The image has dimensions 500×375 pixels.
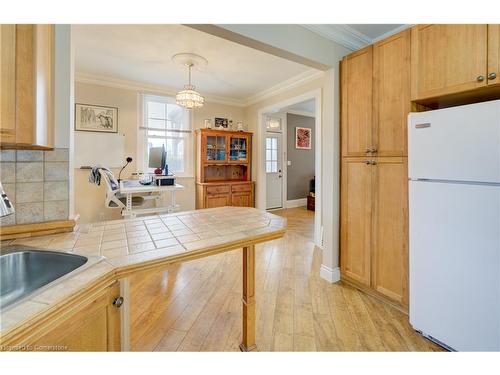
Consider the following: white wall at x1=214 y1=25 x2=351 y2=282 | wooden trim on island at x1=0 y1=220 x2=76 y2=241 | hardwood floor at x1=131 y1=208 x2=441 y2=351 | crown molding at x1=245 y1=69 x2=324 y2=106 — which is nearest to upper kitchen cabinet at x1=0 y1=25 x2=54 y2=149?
wooden trim on island at x1=0 y1=220 x2=76 y2=241

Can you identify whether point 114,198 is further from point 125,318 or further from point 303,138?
point 303,138

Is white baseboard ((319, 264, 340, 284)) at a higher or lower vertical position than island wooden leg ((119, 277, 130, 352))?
lower

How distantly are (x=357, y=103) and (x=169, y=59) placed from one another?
2.49m

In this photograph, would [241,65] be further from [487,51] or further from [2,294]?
[2,294]

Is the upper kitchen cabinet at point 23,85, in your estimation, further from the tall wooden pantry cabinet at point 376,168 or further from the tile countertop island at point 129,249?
→ the tall wooden pantry cabinet at point 376,168

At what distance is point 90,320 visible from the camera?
2.55 feet

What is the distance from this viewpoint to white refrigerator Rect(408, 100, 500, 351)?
1.23 meters

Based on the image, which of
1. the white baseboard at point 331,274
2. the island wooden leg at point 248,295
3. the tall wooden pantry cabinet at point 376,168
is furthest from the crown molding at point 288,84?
the island wooden leg at point 248,295

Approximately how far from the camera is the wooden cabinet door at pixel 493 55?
1294 millimetres

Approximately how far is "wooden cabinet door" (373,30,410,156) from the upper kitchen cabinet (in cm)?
222

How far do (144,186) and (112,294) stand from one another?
283 centimetres

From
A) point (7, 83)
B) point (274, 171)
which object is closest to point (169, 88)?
point (274, 171)

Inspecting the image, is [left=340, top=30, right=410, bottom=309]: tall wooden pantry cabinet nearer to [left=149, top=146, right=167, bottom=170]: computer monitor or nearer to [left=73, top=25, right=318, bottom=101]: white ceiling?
[left=73, top=25, right=318, bottom=101]: white ceiling
